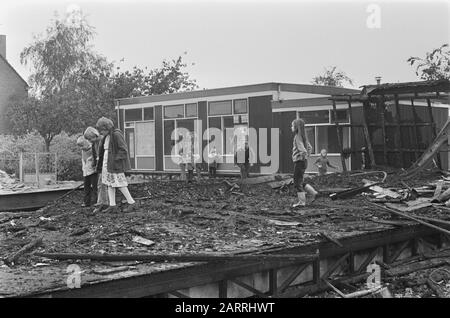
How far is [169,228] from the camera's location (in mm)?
7562

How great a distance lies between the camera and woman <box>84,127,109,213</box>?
9602 millimetres

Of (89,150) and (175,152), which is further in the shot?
(175,152)

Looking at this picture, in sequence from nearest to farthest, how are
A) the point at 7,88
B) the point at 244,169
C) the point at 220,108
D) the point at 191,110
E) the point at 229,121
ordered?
1. the point at 244,169
2. the point at 229,121
3. the point at 220,108
4. the point at 191,110
5. the point at 7,88

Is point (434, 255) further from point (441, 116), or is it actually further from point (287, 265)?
point (441, 116)

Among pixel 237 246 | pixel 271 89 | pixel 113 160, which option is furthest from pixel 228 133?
pixel 237 246

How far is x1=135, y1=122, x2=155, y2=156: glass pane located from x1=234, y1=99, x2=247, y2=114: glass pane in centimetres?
552

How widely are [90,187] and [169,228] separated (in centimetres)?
333

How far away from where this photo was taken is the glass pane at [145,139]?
2700 centimetres

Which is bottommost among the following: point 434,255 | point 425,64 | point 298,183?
point 434,255

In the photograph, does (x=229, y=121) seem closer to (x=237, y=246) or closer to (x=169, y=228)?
(x=169, y=228)

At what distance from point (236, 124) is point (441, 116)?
8.46 meters

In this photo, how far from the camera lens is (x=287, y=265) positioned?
6180mm

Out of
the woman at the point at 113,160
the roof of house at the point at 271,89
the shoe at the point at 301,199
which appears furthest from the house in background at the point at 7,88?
the shoe at the point at 301,199
